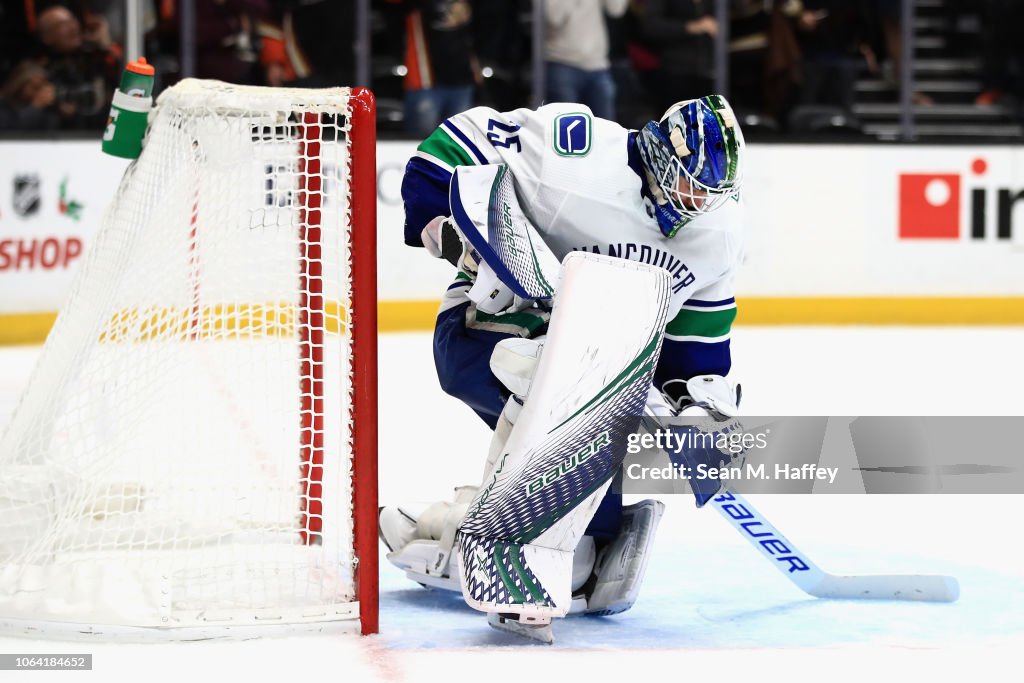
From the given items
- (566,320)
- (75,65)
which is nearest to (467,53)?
(75,65)

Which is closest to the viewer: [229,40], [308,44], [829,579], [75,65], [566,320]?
[566,320]

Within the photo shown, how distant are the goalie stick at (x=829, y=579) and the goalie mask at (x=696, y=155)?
1.92 feet

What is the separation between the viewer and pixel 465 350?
2711mm

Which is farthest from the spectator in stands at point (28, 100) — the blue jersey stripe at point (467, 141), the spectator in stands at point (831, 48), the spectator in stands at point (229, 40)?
the blue jersey stripe at point (467, 141)

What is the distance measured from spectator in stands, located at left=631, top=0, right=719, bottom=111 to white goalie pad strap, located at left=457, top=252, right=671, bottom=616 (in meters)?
5.38

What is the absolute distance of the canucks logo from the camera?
2549 millimetres

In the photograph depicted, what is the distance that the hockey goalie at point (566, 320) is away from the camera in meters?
2.29

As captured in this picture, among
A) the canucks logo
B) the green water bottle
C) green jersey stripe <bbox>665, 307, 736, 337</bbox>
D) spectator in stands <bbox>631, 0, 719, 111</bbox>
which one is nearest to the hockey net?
the green water bottle

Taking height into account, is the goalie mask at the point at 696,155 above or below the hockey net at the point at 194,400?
above

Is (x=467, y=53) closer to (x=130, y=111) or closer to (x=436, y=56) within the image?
(x=436, y=56)

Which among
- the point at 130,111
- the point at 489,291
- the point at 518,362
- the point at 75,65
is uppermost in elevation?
the point at 75,65

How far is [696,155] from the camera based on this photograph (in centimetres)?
239

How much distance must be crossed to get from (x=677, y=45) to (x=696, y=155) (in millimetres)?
5350

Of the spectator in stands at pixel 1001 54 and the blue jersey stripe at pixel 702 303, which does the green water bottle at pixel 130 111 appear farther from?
the spectator in stands at pixel 1001 54
